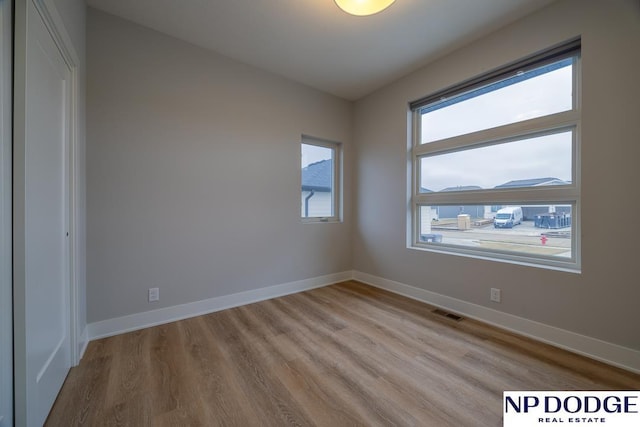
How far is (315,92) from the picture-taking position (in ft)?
11.4

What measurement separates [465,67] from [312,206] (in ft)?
7.71

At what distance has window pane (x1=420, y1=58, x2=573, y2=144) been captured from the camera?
2.07 meters

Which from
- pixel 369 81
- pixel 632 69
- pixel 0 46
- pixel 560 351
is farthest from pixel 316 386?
pixel 369 81

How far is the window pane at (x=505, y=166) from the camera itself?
208 cm

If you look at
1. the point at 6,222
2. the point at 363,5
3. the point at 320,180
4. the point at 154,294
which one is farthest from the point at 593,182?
the point at 154,294

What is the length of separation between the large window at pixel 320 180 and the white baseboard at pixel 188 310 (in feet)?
3.06

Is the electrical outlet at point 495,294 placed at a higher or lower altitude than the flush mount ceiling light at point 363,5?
lower

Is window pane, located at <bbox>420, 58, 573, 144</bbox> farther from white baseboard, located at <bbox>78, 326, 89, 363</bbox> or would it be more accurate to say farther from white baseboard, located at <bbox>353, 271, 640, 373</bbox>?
white baseboard, located at <bbox>78, 326, 89, 363</bbox>

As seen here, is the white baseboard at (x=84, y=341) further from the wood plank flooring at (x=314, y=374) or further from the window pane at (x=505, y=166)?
the window pane at (x=505, y=166)

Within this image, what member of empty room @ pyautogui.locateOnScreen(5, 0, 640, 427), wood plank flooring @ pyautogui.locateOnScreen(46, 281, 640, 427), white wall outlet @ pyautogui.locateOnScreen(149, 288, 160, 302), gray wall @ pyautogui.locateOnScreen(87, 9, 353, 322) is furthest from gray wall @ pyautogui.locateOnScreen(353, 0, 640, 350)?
white wall outlet @ pyautogui.locateOnScreen(149, 288, 160, 302)

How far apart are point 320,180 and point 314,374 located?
2562 mm

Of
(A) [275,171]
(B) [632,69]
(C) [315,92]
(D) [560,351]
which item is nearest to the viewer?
(B) [632,69]

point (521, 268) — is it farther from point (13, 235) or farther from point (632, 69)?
point (13, 235)

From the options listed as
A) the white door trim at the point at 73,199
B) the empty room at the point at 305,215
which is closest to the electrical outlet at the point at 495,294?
the empty room at the point at 305,215
